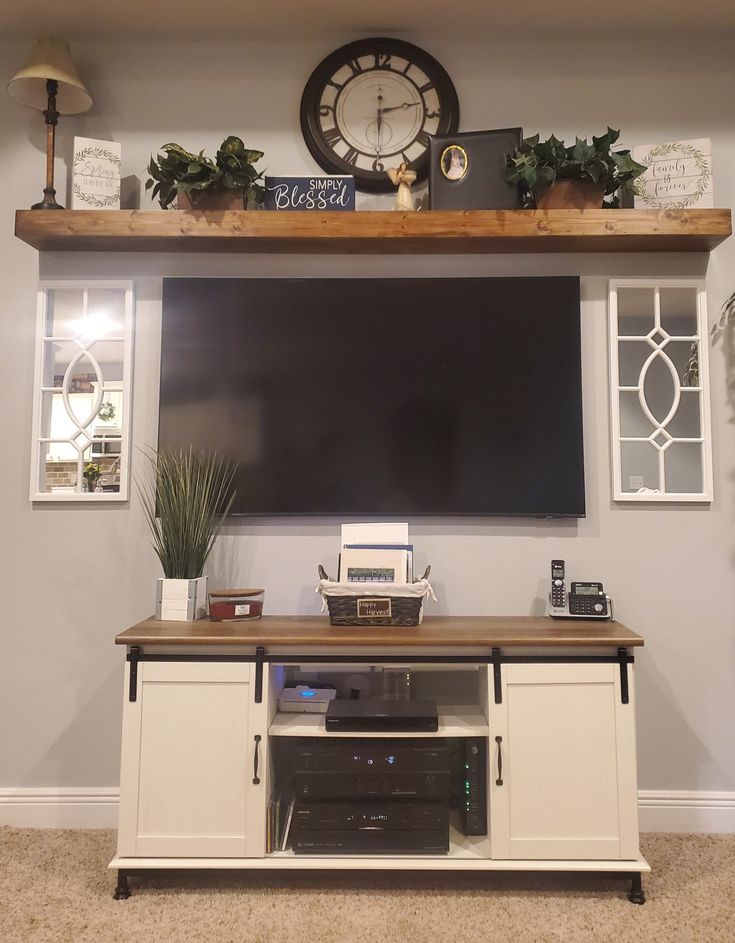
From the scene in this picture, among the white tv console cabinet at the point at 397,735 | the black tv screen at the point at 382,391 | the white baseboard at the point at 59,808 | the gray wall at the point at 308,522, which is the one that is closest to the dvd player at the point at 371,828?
the white tv console cabinet at the point at 397,735

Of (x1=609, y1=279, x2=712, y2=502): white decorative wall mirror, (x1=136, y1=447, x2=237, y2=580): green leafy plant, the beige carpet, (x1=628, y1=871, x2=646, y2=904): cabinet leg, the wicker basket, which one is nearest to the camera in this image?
the beige carpet

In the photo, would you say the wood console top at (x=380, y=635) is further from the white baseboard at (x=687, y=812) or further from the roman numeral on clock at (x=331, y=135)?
the roman numeral on clock at (x=331, y=135)

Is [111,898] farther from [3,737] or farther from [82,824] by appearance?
[3,737]

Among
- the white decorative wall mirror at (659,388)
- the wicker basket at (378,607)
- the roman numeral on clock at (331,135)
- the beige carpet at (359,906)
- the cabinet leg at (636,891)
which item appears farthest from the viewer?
the roman numeral on clock at (331,135)

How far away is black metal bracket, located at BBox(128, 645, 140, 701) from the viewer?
184cm

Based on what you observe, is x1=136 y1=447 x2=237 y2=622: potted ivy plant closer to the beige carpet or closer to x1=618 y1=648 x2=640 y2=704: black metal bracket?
the beige carpet

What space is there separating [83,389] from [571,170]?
1909 millimetres

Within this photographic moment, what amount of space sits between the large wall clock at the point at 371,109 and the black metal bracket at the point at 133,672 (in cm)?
184

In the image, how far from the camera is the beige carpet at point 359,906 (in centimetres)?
165

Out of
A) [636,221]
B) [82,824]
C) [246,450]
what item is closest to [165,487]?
[246,450]

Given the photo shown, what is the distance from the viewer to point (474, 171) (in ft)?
7.36

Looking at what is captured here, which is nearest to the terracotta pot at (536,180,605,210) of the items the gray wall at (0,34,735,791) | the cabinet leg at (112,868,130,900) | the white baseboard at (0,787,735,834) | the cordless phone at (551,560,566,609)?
the gray wall at (0,34,735,791)

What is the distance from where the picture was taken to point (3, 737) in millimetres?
2283

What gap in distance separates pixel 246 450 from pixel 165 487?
0.32 metres
